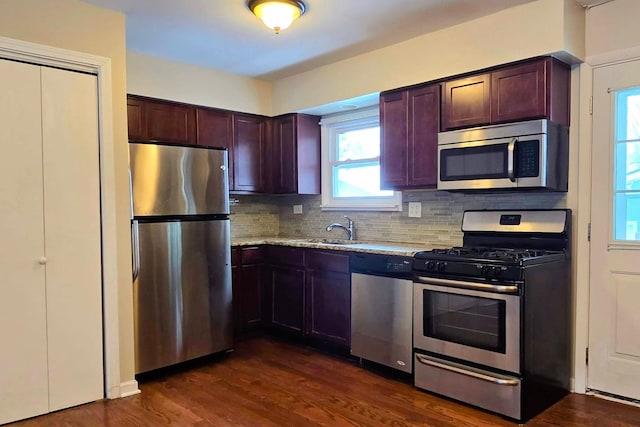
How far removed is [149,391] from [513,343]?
230cm

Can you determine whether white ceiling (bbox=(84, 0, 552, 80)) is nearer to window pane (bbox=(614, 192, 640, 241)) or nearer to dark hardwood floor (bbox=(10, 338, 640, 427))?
window pane (bbox=(614, 192, 640, 241))

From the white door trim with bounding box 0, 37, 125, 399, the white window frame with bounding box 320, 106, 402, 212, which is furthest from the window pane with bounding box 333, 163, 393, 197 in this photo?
the white door trim with bounding box 0, 37, 125, 399

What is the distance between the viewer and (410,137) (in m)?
3.57

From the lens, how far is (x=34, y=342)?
2781mm

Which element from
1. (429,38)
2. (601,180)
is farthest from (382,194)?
(601,180)

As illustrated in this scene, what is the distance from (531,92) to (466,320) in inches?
57.0

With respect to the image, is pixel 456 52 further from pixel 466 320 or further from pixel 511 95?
pixel 466 320

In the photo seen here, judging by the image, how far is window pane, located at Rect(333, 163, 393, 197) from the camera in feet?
14.3

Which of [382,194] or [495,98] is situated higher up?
[495,98]

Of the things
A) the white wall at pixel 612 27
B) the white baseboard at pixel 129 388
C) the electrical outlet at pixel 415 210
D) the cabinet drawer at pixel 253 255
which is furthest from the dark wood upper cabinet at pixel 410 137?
the white baseboard at pixel 129 388

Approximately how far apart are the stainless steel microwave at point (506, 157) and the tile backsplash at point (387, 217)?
332 mm

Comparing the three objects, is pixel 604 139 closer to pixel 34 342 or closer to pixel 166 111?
pixel 166 111

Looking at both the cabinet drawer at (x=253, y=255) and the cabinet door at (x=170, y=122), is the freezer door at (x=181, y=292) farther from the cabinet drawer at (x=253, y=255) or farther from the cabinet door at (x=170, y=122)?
the cabinet door at (x=170, y=122)

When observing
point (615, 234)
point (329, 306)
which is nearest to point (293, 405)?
point (329, 306)
